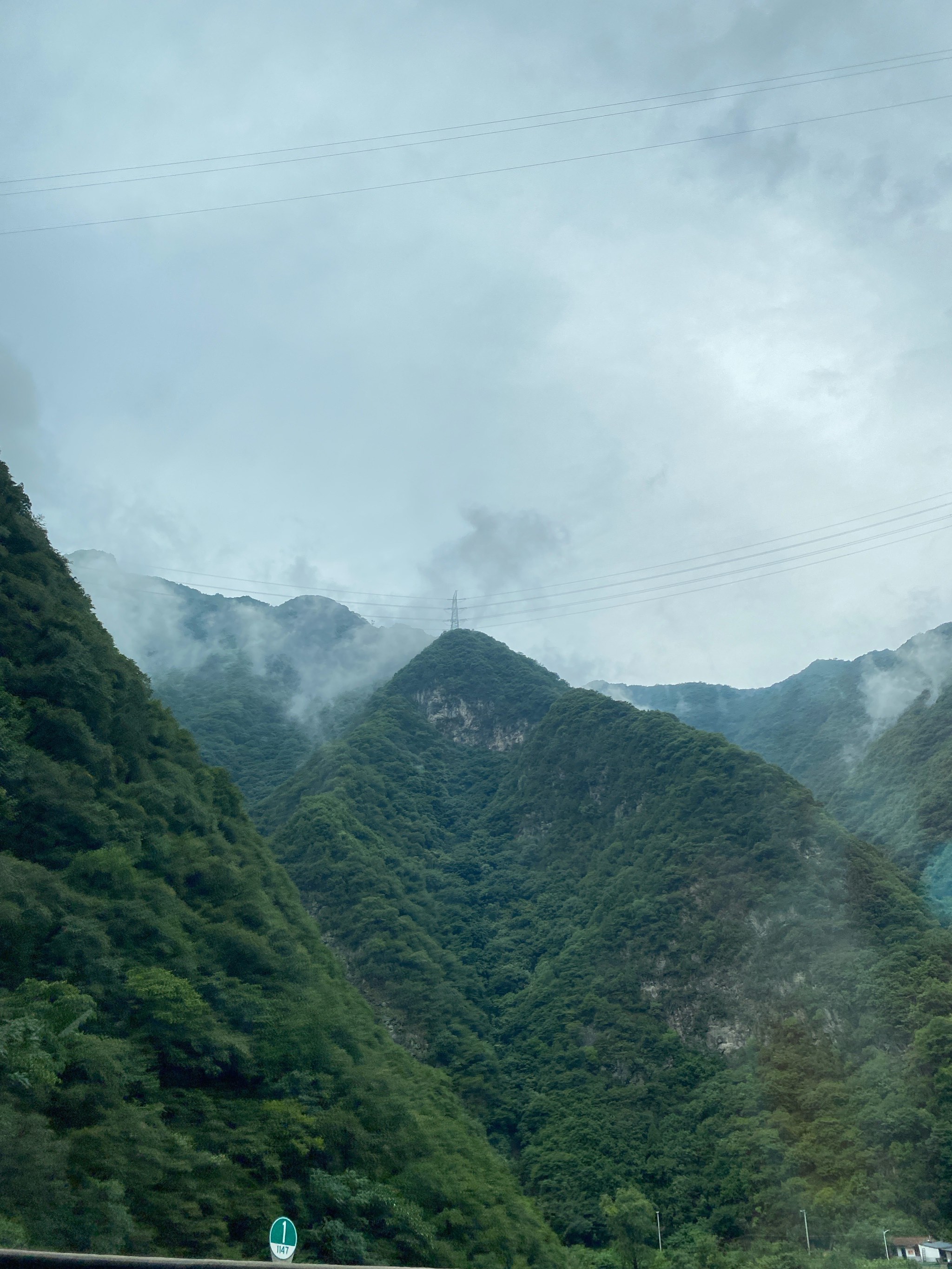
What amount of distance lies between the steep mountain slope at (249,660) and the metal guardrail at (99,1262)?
96.9 meters

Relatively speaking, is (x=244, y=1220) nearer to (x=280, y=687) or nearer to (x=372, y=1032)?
(x=372, y=1032)

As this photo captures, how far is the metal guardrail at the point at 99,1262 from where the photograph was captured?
14.8ft

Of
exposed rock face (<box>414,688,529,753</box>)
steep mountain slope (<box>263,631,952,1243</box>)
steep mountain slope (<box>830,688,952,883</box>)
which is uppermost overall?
exposed rock face (<box>414,688,529,753</box>)

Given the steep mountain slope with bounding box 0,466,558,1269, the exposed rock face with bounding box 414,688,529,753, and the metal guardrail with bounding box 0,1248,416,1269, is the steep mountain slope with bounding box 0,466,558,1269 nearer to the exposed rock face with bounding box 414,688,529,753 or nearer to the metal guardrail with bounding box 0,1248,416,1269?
the metal guardrail with bounding box 0,1248,416,1269

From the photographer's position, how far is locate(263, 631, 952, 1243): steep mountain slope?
43469 millimetres

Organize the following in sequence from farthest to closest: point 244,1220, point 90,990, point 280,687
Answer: point 280,687
point 90,990
point 244,1220

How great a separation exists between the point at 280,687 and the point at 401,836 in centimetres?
5258

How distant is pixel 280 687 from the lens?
12875cm

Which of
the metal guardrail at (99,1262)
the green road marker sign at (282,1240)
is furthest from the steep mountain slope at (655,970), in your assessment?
the metal guardrail at (99,1262)

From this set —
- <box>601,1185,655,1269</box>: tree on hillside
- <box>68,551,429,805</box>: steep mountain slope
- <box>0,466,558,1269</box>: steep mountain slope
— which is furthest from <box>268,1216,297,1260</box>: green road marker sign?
<box>68,551,429,805</box>: steep mountain slope

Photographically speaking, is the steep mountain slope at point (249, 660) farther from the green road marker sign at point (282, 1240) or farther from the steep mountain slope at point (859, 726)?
the green road marker sign at point (282, 1240)

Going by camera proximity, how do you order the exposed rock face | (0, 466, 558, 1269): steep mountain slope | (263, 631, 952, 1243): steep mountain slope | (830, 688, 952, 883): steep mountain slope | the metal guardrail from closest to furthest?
the metal guardrail < (0, 466, 558, 1269): steep mountain slope < (263, 631, 952, 1243): steep mountain slope < (830, 688, 952, 883): steep mountain slope < the exposed rock face

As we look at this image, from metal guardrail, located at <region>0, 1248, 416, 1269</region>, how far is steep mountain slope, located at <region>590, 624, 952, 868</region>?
81.3 m

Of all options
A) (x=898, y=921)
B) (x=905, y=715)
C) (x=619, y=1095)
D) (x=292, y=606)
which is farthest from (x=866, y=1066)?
(x=292, y=606)
